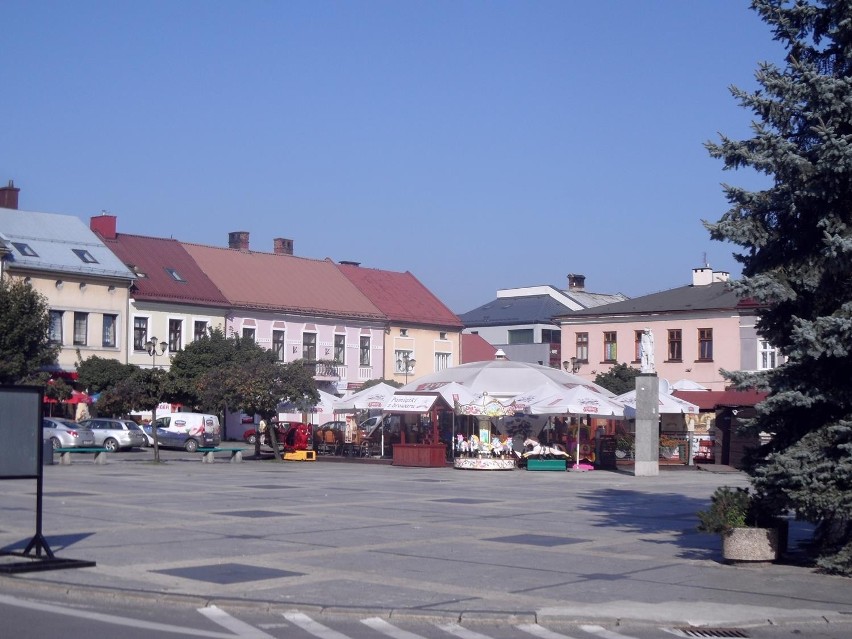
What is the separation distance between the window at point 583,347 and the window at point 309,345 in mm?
16130

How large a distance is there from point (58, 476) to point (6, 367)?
22.7 m

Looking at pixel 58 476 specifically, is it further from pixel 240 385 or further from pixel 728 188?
pixel 728 188

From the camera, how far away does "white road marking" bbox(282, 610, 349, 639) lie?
10.1m

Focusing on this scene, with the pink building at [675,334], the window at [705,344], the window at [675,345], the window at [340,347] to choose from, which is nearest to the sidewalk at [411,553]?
the pink building at [675,334]

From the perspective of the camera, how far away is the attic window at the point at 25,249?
58.7 m

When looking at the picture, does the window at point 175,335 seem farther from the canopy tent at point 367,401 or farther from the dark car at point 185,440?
the canopy tent at point 367,401

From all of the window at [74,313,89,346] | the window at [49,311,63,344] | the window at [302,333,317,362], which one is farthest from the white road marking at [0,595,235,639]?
the window at [302,333,317,362]

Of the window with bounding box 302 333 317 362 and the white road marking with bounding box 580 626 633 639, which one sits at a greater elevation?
the window with bounding box 302 333 317 362

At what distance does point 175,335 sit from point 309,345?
9.63m

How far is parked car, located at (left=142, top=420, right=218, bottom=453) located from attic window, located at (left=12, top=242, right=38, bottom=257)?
12.3 m

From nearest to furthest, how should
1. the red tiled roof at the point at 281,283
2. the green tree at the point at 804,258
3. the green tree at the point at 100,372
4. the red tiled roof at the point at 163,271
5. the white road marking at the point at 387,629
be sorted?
the white road marking at the point at 387,629
the green tree at the point at 804,258
the green tree at the point at 100,372
the red tiled roof at the point at 163,271
the red tiled roof at the point at 281,283

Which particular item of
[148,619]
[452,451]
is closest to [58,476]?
[452,451]

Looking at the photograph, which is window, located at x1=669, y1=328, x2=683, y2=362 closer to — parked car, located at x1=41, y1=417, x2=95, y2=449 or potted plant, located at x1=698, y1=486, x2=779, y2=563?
parked car, located at x1=41, y1=417, x2=95, y2=449

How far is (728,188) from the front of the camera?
48.2 feet
